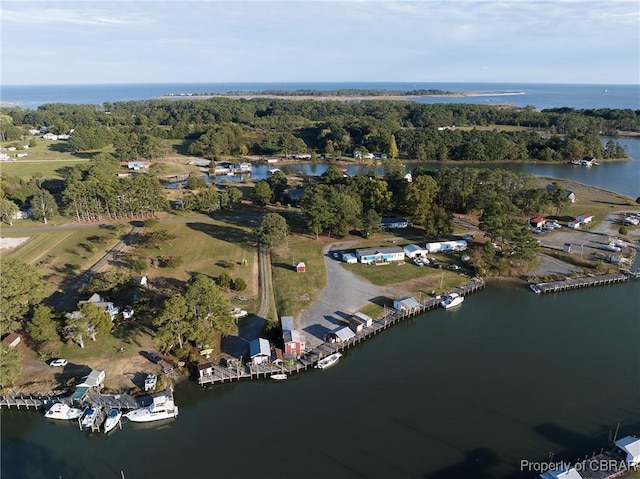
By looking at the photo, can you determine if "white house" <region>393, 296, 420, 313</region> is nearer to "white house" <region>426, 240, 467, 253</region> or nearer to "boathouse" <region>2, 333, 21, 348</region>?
"white house" <region>426, 240, 467, 253</region>

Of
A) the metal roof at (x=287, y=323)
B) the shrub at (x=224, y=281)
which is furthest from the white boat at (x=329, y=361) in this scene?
the shrub at (x=224, y=281)

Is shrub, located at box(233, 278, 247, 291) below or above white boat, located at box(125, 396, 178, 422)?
above

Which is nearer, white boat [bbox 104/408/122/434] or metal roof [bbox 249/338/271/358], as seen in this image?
white boat [bbox 104/408/122/434]

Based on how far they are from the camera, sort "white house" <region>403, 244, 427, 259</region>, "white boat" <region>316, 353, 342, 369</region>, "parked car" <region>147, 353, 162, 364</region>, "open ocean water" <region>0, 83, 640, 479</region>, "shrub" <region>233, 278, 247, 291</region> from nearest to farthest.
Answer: "open ocean water" <region>0, 83, 640, 479</region> < "parked car" <region>147, 353, 162, 364</region> < "white boat" <region>316, 353, 342, 369</region> < "shrub" <region>233, 278, 247, 291</region> < "white house" <region>403, 244, 427, 259</region>

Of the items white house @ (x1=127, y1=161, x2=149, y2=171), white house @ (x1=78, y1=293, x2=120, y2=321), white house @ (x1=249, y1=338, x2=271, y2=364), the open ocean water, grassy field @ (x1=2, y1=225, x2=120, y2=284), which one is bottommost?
the open ocean water

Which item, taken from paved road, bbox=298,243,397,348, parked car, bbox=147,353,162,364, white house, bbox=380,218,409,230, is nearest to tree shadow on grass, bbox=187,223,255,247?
paved road, bbox=298,243,397,348

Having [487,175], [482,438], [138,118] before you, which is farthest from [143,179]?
[138,118]

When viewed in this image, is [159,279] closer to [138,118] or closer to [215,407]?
[215,407]
